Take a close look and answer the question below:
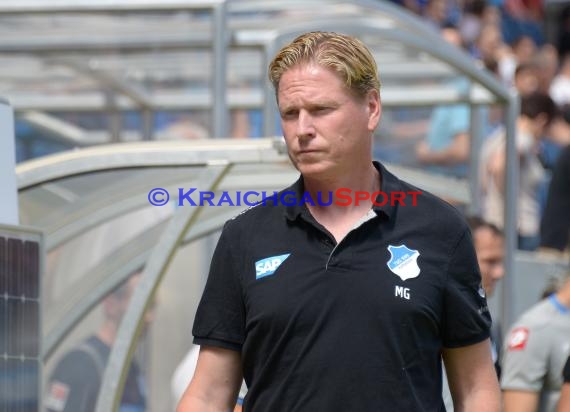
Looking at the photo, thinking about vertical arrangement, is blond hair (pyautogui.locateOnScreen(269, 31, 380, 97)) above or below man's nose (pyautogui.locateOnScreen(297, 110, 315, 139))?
above

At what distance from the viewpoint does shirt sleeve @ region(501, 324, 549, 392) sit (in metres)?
5.74

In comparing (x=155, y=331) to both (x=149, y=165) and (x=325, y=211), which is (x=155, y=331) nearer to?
(x=149, y=165)

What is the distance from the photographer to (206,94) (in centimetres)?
986

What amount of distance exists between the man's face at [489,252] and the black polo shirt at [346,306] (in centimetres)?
306

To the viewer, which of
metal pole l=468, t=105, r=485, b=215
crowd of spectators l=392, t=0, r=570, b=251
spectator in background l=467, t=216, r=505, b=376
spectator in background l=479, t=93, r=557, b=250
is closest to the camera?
spectator in background l=467, t=216, r=505, b=376

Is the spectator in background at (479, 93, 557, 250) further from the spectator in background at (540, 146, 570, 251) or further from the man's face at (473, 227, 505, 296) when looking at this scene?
the man's face at (473, 227, 505, 296)

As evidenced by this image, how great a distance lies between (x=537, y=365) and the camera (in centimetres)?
575

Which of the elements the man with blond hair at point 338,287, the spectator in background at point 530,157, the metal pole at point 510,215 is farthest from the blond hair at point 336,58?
the spectator in background at point 530,157

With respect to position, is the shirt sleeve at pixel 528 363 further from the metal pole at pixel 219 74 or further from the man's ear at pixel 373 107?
the man's ear at pixel 373 107

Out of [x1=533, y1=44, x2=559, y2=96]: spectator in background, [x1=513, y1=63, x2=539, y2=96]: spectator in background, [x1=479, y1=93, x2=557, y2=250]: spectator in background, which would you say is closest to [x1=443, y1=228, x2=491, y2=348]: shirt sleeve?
[x1=479, y1=93, x2=557, y2=250]: spectator in background

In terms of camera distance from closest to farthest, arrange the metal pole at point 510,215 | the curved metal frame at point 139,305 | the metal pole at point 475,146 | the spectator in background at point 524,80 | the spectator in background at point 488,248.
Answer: the curved metal frame at point 139,305, the spectator in background at point 488,248, the metal pole at point 510,215, the metal pole at point 475,146, the spectator in background at point 524,80

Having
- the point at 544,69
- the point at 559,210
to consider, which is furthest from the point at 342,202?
the point at 544,69

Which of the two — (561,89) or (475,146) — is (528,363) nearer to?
(475,146)

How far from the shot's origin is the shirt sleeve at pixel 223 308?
3.28m
